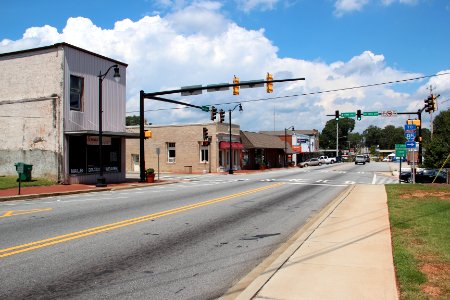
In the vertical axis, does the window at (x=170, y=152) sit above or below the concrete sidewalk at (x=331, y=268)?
above

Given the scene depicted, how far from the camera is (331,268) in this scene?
6.40 m

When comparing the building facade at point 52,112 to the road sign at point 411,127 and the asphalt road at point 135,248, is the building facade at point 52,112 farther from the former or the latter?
the road sign at point 411,127

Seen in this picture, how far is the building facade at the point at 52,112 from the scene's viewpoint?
80.6 feet

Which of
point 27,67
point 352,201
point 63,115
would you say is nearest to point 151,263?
point 352,201

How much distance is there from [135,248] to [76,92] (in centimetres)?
2002

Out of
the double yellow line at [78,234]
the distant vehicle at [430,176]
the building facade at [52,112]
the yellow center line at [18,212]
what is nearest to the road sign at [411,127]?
the distant vehicle at [430,176]

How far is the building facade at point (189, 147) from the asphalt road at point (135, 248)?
33260mm

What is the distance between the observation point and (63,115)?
2447 centimetres

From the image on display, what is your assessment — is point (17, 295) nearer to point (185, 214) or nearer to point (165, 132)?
point (185, 214)

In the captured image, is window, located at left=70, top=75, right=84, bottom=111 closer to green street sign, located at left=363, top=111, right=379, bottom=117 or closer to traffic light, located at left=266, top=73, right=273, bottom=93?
traffic light, located at left=266, top=73, right=273, bottom=93

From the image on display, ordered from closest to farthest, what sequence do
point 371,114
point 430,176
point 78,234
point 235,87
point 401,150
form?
point 78,234 → point 235,87 → point 401,150 → point 430,176 → point 371,114

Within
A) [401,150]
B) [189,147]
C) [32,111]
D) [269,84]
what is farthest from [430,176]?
[189,147]

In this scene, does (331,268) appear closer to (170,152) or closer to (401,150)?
(401,150)

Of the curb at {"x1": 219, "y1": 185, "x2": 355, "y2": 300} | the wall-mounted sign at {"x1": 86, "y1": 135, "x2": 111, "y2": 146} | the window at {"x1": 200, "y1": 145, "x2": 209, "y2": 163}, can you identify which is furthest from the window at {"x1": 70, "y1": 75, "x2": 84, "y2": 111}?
the window at {"x1": 200, "y1": 145, "x2": 209, "y2": 163}
